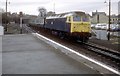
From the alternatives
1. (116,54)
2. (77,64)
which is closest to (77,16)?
(116,54)

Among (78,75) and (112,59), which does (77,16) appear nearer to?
(112,59)

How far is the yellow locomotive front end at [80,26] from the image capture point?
2989cm

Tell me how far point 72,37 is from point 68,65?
19.0m

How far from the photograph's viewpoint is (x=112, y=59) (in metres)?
18.0

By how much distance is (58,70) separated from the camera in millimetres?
10266

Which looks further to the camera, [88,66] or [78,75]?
[88,66]

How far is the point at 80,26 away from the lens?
30438 mm

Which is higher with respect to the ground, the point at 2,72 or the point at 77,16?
the point at 77,16

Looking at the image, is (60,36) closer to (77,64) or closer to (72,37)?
(72,37)

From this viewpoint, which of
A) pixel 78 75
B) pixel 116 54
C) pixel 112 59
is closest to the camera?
pixel 78 75

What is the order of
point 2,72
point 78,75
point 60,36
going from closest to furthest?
point 78,75, point 2,72, point 60,36

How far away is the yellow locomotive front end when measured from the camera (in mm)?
29891

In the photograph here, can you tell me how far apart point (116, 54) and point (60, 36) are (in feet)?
51.6

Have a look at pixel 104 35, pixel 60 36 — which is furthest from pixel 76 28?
pixel 104 35
